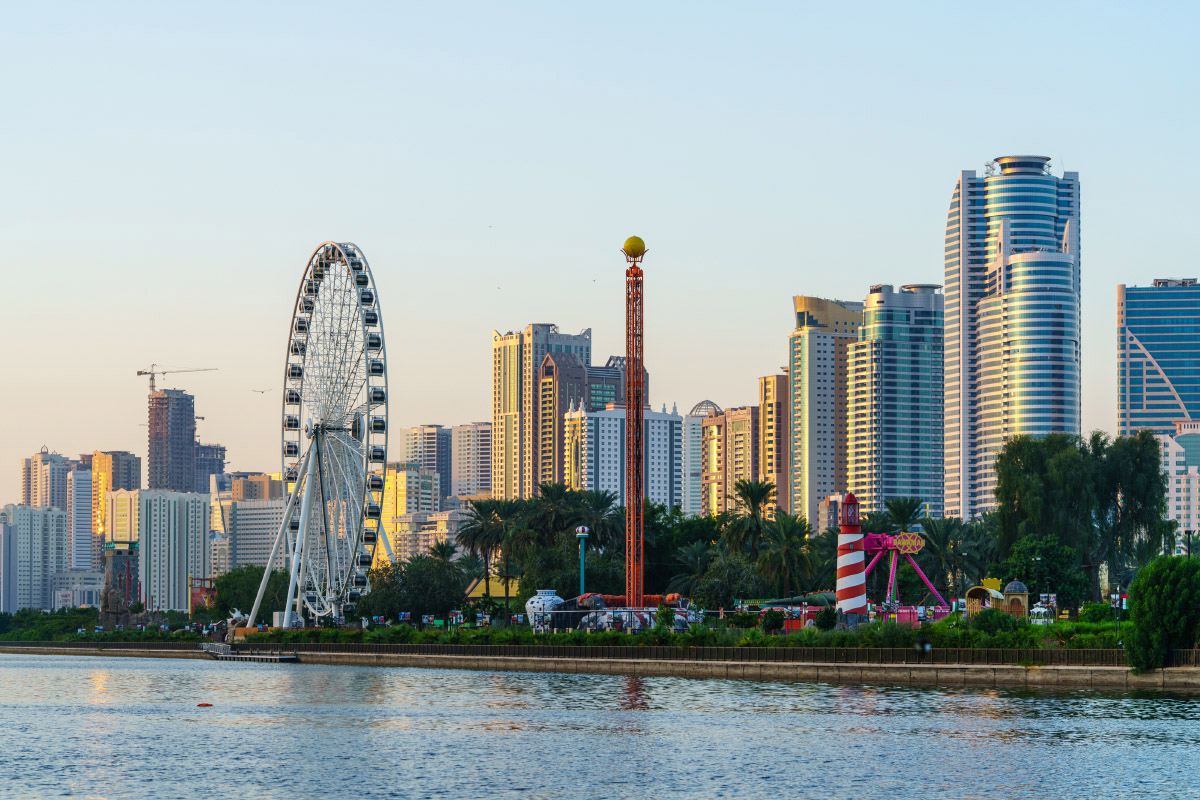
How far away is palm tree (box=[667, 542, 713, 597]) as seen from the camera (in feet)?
394

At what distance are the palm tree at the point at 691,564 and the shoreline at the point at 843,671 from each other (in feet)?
89.6

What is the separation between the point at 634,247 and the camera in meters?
106

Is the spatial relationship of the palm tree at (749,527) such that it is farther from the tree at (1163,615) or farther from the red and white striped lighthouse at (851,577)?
the tree at (1163,615)

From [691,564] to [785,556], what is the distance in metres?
10.1

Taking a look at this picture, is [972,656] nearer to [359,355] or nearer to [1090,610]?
[1090,610]

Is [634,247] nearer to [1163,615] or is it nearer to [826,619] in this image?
[826,619]

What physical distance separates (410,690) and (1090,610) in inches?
1275

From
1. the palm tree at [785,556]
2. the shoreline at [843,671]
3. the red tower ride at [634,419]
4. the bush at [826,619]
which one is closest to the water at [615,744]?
the shoreline at [843,671]

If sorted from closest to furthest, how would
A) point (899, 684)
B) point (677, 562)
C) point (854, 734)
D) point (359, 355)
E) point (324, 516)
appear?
point (854, 734)
point (899, 684)
point (359, 355)
point (324, 516)
point (677, 562)

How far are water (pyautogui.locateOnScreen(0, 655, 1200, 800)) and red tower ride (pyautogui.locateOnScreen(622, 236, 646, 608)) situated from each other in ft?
93.0

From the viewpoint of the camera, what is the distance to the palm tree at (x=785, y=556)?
113 meters

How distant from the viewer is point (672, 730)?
5628cm

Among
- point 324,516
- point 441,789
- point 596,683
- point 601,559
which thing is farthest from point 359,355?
point 441,789

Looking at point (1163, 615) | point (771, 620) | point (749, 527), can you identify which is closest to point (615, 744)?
point (1163, 615)
